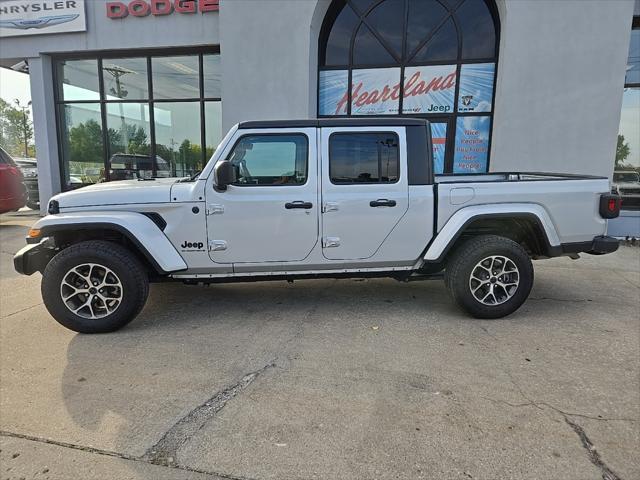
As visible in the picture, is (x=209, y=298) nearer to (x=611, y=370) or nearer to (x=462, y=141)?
(x=611, y=370)

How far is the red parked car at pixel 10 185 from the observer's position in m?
9.25

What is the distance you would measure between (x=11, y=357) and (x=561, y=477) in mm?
3966

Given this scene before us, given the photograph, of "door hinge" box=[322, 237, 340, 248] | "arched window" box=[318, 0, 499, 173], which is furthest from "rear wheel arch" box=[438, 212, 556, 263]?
"arched window" box=[318, 0, 499, 173]

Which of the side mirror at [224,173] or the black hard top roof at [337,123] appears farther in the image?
the black hard top roof at [337,123]

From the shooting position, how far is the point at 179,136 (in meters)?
10.7

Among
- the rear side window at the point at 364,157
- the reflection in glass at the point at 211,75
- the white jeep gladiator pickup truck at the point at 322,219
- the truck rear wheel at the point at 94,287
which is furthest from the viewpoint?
the reflection in glass at the point at 211,75

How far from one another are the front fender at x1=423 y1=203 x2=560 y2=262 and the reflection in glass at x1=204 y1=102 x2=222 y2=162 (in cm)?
762

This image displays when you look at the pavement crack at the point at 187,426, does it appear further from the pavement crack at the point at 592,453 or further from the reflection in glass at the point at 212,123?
the reflection in glass at the point at 212,123

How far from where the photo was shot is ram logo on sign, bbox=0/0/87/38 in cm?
998

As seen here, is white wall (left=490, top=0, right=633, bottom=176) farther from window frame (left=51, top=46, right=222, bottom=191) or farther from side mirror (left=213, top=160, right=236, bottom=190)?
window frame (left=51, top=46, right=222, bottom=191)

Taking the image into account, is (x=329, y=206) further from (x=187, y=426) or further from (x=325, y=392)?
(x=187, y=426)

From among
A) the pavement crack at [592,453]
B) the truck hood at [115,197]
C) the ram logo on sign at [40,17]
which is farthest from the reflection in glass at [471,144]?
the ram logo on sign at [40,17]

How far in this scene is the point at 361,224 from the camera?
13.3ft

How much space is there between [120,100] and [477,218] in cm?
1032
